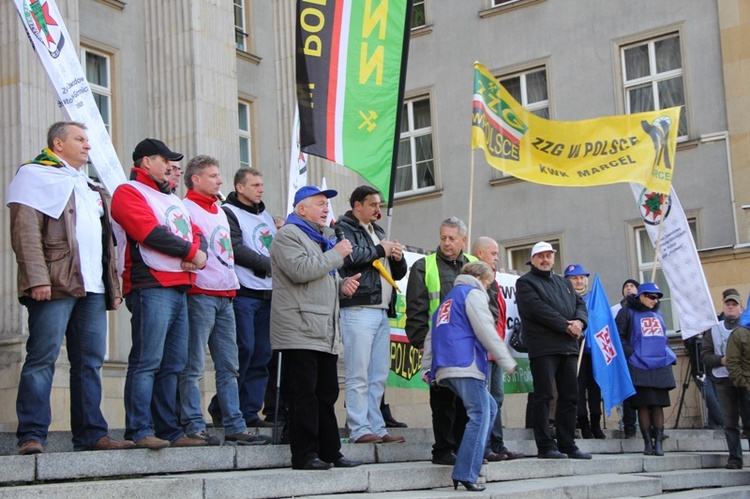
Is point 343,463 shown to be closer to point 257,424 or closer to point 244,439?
point 244,439

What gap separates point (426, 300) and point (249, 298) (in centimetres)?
148

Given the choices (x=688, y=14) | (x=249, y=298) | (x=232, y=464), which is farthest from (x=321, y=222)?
(x=688, y=14)

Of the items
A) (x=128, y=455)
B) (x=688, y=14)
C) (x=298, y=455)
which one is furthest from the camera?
(x=688, y=14)

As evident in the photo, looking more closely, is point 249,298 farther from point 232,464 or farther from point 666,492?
point 666,492

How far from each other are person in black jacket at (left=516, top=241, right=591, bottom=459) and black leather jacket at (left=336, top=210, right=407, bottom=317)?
2033 millimetres

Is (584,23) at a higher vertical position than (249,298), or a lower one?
higher

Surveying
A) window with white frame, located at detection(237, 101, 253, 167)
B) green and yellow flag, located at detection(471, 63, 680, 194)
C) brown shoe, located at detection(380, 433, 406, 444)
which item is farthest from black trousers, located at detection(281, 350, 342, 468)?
window with white frame, located at detection(237, 101, 253, 167)

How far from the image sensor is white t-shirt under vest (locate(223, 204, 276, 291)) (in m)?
9.34

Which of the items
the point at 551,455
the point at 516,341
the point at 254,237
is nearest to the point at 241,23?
the point at 516,341

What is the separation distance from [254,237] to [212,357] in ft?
4.68

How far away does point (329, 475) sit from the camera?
768 cm

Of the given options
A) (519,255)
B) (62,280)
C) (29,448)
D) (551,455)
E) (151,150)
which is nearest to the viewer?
(29,448)

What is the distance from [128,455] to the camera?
7.20 m

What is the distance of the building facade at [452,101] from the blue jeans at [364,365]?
16.4 feet
